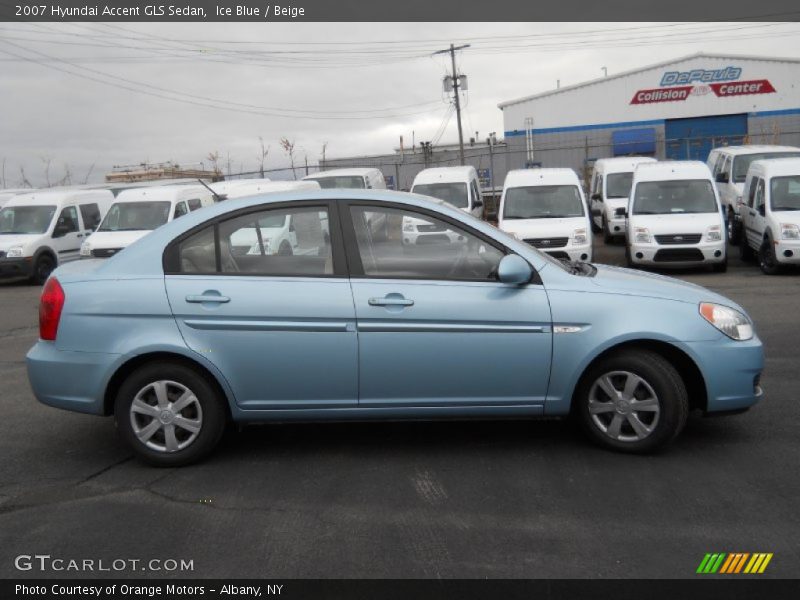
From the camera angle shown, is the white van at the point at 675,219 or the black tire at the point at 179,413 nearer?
the black tire at the point at 179,413

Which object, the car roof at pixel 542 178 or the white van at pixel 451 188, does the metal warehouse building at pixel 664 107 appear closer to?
the white van at pixel 451 188

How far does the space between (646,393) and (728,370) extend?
0.51 metres

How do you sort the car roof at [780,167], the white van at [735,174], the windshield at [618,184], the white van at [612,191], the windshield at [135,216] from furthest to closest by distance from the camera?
the windshield at [618,184]
the white van at [612,191]
the white van at [735,174]
the windshield at [135,216]
the car roof at [780,167]

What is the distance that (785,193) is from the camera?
14938 millimetres

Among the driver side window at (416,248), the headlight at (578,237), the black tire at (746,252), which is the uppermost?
the driver side window at (416,248)

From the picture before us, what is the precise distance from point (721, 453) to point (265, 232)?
124 inches

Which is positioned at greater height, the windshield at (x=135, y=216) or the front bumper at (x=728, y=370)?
the windshield at (x=135, y=216)

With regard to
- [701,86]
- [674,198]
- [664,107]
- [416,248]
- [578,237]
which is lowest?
[578,237]

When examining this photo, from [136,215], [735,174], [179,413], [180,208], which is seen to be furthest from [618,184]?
[179,413]

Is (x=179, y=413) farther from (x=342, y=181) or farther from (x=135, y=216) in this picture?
(x=342, y=181)

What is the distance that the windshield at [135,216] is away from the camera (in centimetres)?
1741

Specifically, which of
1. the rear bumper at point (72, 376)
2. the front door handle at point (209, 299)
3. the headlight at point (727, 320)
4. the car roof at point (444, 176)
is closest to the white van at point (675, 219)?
the car roof at point (444, 176)
